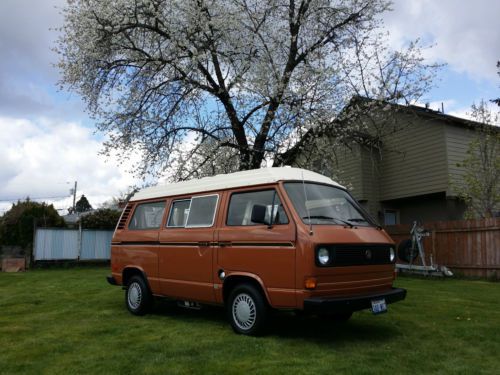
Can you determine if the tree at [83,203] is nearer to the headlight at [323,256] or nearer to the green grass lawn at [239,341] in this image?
the green grass lawn at [239,341]

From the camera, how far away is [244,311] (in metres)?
6.89

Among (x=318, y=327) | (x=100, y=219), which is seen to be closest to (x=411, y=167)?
(x=100, y=219)

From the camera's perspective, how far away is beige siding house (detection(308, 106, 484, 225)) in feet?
60.0

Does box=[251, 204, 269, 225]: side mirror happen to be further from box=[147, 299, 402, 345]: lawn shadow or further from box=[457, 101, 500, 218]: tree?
box=[457, 101, 500, 218]: tree

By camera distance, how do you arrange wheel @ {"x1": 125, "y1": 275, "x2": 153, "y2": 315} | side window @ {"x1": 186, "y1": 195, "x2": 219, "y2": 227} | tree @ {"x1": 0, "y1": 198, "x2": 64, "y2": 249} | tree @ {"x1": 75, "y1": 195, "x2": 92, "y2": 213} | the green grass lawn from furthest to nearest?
tree @ {"x1": 75, "y1": 195, "x2": 92, "y2": 213} < tree @ {"x1": 0, "y1": 198, "x2": 64, "y2": 249} < wheel @ {"x1": 125, "y1": 275, "x2": 153, "y2": 315} < side window @ {"x1": 186, "y1": 195, "x2": 219, "y2": 227} < the green grass lawn

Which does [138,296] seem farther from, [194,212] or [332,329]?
[332,329]

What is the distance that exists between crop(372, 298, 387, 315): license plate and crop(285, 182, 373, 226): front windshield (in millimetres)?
1065

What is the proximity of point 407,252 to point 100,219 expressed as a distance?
12.7 metres

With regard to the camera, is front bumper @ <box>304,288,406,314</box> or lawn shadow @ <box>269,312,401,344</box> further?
lawn shadow @ <box>269,312,401,344</box>

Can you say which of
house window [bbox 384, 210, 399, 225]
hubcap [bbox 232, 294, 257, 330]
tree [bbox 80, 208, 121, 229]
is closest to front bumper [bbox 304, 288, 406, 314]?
hubcap [bbox 232, 294, 257, 330]

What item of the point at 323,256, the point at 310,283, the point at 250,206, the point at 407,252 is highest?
the point at 250,206

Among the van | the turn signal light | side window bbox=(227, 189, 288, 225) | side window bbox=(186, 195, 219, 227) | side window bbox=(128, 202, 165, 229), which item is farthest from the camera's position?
side window bbox=(128, 202, 165, 229)

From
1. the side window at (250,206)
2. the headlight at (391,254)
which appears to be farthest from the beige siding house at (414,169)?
the side window at (250,206)

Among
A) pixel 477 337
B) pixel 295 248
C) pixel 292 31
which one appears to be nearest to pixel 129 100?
pixel 292 31
